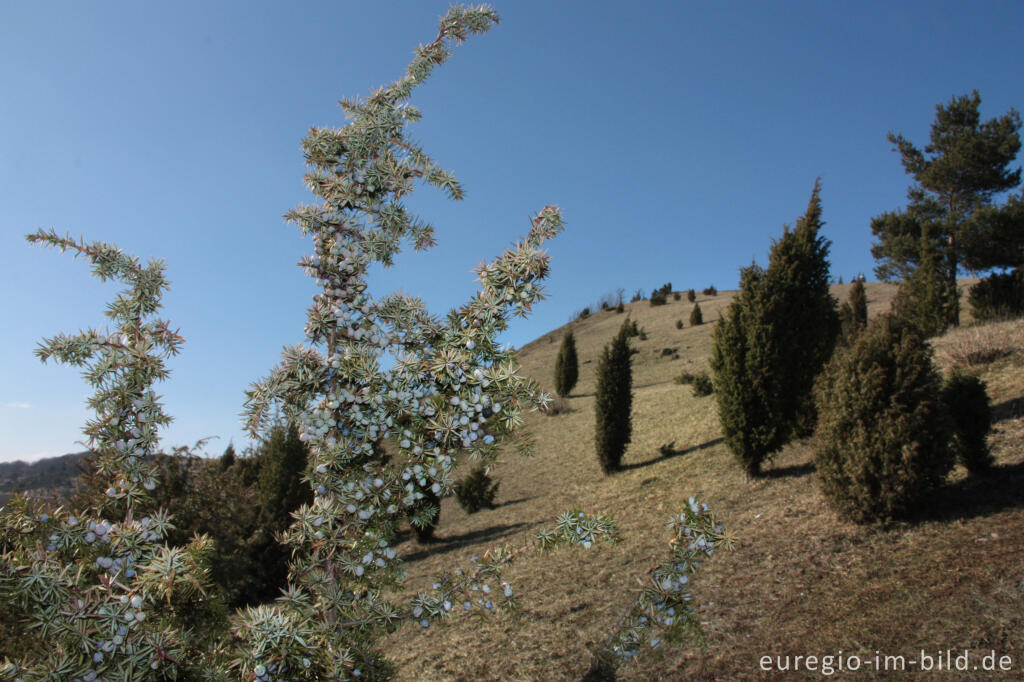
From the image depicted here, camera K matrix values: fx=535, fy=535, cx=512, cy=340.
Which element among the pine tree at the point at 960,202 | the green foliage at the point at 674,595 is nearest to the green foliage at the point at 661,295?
the pine tree at the point at 960,202

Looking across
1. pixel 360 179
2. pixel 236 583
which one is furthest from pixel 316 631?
pixel 236 583

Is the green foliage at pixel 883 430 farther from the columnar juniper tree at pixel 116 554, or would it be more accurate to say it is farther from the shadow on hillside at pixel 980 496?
the columnar juniper tree at pixel 116 554

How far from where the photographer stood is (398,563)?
2617mm

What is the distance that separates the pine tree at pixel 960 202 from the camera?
23.3 metres

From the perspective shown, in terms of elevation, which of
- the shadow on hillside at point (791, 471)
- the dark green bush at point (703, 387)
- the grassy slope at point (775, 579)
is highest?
the dark green bush at point (703, 387)

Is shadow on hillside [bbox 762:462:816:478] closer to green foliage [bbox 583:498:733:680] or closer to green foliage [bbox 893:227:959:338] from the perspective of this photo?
green foliage [bbox 583:498:733:680]

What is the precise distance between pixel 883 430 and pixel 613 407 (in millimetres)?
9306

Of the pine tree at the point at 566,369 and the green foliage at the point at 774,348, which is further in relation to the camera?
the pine tree at the point at 566,369

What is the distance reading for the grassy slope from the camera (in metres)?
5.51

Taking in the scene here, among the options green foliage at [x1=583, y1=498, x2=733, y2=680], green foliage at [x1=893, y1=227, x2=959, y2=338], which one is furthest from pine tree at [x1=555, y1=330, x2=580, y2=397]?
green foliage at [x1=583, y1=498, x2=733, y2=680]

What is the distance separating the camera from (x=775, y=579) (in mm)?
7082

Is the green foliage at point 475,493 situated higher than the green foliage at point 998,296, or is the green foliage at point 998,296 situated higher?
the green foliage at point 998,296

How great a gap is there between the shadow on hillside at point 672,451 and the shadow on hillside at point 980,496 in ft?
22.7

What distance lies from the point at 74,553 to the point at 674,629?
9.27ft
